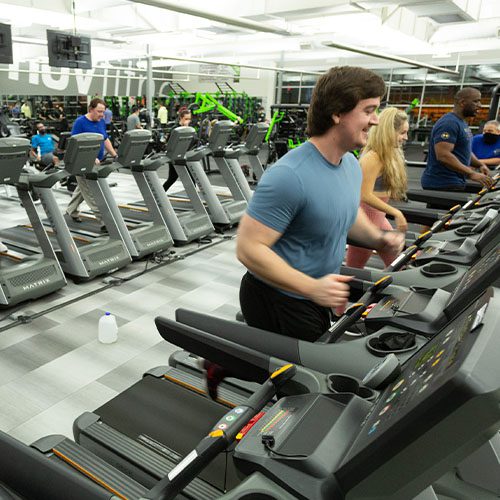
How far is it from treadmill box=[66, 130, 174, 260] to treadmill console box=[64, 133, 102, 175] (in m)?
0.17

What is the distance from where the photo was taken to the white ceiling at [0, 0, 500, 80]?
6.76 m

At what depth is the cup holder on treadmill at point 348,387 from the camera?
1.04 meters

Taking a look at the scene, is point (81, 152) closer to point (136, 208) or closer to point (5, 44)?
point (136, 208)

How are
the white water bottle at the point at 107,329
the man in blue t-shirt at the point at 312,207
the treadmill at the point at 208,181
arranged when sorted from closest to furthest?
the man in blue t-shirt at the point at 312,207
the white water bottle at the point at 107,329
the treadmill at the point at 208,181

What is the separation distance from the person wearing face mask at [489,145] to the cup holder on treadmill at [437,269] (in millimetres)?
4106

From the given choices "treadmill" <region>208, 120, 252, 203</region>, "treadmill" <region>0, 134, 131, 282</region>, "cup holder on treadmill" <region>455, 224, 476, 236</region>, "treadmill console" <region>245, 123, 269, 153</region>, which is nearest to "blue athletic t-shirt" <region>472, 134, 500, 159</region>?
"treadmill console" <region>245, 123, 269, 153</region>

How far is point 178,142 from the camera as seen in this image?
17.3 ft

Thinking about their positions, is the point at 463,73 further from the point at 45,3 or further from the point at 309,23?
the point at 45,3

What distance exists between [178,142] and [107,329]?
9.11ft

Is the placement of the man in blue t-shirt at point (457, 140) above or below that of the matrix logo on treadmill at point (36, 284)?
above

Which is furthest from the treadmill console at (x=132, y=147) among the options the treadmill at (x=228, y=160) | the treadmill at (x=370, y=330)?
the treadmill at (x=370, y=330)

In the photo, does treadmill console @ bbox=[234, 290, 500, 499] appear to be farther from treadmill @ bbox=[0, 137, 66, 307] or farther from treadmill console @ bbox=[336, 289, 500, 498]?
treadmill @ bbox=[0, 137, 66, 307]

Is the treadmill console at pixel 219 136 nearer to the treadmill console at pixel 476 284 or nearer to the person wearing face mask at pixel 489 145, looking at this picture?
the person wearing face mask at pixel 489 145

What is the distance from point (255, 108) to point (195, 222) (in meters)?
12.0
